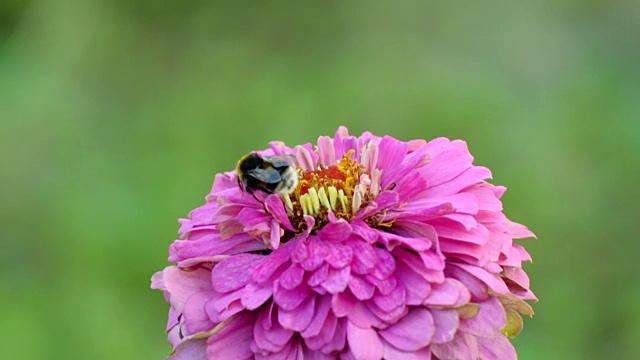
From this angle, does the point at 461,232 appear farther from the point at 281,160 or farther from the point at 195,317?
the point at 195,317

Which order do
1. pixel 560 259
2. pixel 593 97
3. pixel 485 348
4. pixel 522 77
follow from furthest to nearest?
pixel 522 77 → pixel 593 97 → pixel 560 259 → pixel 485 348

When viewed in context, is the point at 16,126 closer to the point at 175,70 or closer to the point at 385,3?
the point at 175,70

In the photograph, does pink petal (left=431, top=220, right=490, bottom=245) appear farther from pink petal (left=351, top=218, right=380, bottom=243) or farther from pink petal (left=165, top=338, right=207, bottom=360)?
pink petal (left=165, top=338, right=207, bottom=360)

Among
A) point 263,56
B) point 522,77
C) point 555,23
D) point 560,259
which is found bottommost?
point 560,259

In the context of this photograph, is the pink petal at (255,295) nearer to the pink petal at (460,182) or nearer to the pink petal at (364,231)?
the pink petal at (364,231)

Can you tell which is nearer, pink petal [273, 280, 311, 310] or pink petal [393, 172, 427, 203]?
pink petal [273, 280, 311, 310]

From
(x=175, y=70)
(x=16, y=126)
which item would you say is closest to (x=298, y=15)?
(x=175, y=70)

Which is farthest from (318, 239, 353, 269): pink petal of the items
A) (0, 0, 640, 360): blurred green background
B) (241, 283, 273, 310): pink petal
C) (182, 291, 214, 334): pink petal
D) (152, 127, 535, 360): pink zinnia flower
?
(0, 0, 640, 360): blurred green background
